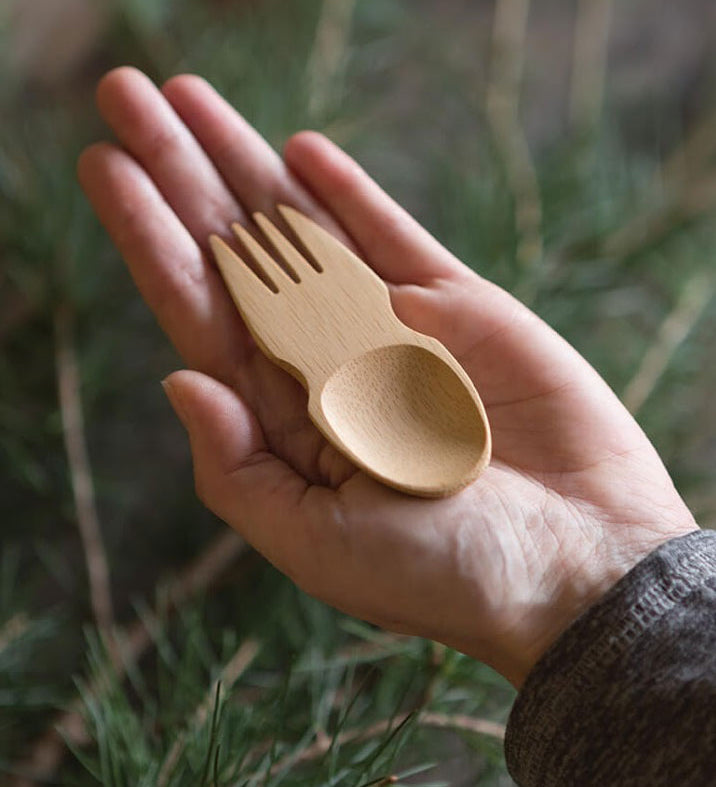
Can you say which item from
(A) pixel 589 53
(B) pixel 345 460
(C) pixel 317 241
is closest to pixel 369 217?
(C) pixel 317 241

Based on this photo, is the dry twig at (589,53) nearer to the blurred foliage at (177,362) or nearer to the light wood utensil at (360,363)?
the blurred foliage at (177,362)

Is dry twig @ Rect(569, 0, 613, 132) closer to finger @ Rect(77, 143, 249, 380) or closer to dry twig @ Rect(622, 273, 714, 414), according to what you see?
dry twig @ Rect(622, 273, 714, 414)

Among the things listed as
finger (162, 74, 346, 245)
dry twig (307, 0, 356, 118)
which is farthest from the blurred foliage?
finger (162, 74, 346, 245)

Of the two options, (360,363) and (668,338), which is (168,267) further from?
(668,338)

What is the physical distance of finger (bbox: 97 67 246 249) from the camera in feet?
1.90

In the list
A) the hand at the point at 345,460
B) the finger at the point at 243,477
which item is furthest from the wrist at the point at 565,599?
the finger at the point at 243,477

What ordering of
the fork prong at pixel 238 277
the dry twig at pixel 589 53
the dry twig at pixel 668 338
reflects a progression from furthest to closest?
the dry twig at pixel 589 53 < the dry twig at pixel 668 338 < the fork prong at pixel 238 277

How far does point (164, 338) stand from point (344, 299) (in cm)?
33

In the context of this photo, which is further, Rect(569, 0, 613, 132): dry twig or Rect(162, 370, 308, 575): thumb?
Rect(569, 0, 613, 132): dry twig

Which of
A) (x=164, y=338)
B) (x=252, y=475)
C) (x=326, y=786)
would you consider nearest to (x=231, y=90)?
(x=164, y=338)

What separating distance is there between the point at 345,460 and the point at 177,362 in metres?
0.34

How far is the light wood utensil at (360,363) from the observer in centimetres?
46

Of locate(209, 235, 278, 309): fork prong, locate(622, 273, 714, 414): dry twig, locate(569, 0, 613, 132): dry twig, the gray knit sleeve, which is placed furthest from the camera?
locate(569, 0, 613, 132): dry twig

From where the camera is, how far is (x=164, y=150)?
58 centimetres
